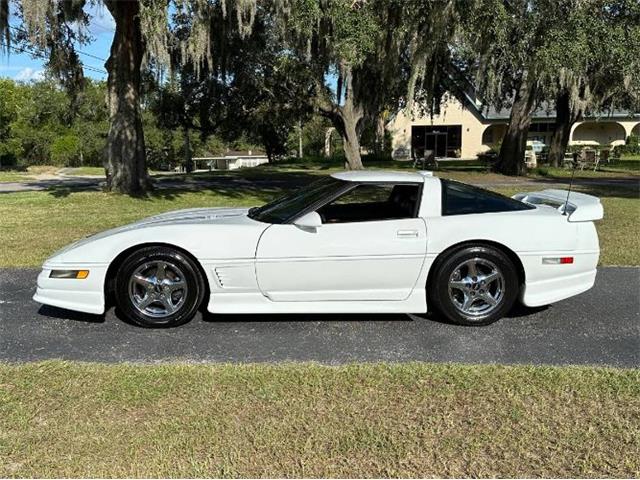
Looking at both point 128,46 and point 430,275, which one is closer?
point 430,275

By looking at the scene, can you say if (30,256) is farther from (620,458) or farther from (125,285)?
(620,458)

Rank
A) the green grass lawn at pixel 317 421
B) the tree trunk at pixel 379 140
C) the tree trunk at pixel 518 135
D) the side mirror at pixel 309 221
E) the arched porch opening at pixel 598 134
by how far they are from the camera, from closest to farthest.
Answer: the green grass lawn at pixel 317 421 → the side mirror at pixel 309 221 → the tree trunk at pixel 518 135 → the tree trunk at pixel 379 140 → the arched porch opening at pixel 598 134

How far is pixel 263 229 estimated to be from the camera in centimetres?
470

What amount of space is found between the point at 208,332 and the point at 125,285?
0.76 meters

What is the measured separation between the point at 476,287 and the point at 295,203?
166cm

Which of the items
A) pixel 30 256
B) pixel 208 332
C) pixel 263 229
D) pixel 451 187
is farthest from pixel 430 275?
pixel 30 256

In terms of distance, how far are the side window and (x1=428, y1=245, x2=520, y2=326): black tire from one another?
0.57 m

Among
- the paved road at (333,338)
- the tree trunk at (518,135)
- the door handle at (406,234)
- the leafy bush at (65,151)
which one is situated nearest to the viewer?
the paved road at (333,338)

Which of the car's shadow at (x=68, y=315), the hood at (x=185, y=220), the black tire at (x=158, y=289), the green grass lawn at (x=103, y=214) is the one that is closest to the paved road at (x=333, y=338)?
the car's shadow at (x=68, y=315)

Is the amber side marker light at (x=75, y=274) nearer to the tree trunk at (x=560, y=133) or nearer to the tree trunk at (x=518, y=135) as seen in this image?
the tree trunk at (x=518, y=135)

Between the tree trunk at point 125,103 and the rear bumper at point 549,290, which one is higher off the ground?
the tree trunk at point 125,103

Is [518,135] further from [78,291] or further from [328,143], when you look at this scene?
[328,143]

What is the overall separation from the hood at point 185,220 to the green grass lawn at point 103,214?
8.70 feet

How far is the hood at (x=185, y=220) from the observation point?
4.88m
